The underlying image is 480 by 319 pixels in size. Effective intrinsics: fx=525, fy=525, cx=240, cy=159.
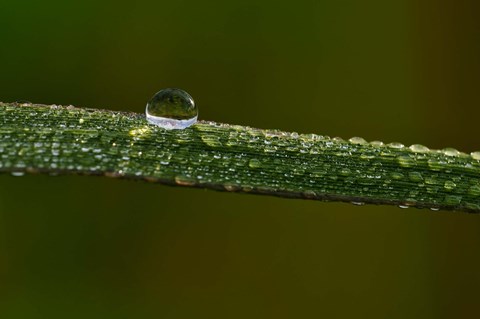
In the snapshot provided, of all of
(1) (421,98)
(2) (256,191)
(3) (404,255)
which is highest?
(1) (421,98)

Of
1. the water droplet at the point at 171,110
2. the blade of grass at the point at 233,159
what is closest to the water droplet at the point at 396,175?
the blade of grass at the point at 233,159

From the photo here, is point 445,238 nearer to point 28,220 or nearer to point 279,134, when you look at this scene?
point 279,134

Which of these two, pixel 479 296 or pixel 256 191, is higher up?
pixel 479 296

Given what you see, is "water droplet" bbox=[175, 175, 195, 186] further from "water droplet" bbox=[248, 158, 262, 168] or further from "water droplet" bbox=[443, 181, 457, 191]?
"water droplet" bbox=[443, 181, 457, 191]

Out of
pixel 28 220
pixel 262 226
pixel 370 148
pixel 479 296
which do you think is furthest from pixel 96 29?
pixel 479 296

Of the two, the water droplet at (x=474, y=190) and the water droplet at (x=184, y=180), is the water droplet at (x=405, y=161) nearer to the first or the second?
the water droplet at (x=474, y=190)

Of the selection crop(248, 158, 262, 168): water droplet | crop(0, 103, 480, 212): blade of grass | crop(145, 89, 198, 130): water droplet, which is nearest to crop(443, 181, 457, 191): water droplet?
crop(0, 103, 480, 212): blade of grass
